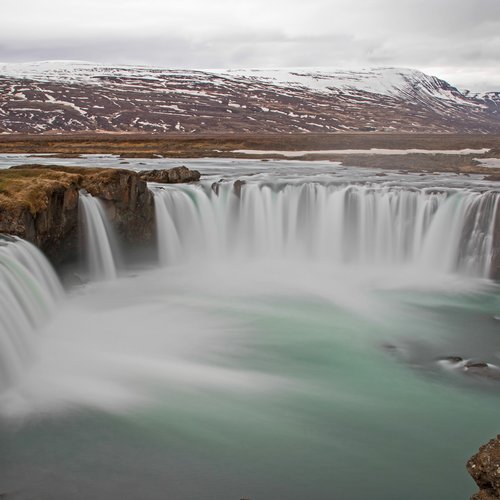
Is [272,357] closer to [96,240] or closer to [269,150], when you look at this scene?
[96,240]

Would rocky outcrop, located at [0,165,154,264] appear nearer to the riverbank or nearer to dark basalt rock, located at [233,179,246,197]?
dark basalt rock, located at [233,179,246,197]

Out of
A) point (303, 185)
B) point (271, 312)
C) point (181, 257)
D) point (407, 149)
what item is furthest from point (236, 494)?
point (407, 149)

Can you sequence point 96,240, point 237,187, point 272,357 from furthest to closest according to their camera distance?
point 237,187, point 96,240, point 272,357

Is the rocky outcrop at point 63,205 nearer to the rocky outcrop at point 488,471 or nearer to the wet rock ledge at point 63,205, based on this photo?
the wet rock ledge at point 63,205

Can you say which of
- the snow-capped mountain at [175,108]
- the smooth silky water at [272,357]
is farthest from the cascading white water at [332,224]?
the snow-capped mountain at [175,108]

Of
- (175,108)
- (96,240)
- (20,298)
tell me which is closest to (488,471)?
(20,298)

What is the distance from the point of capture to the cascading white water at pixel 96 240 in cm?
1905

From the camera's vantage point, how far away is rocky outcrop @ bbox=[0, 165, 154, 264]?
618 inches

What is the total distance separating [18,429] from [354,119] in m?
153

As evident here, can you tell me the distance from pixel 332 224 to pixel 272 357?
35.8 feet

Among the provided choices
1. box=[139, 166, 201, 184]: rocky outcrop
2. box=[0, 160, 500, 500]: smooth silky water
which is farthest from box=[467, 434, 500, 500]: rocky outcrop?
box=[139, 166, 201, 184]: rocky outcrop

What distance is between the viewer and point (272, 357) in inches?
535

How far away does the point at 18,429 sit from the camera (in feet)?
32.3

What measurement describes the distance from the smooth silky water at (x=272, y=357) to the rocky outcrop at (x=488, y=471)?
9.48ft
